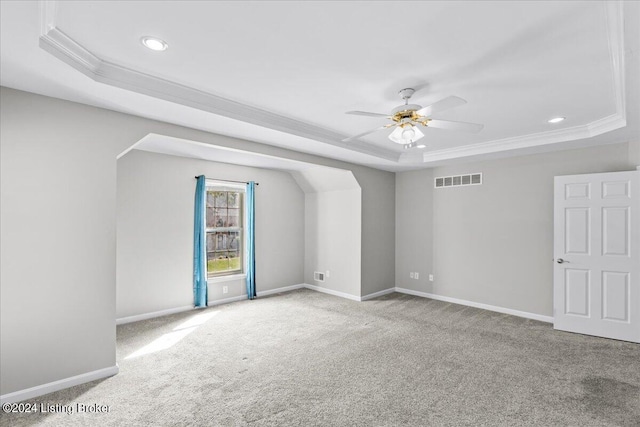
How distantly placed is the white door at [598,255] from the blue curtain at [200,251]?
200 inches

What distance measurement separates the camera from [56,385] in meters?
2.59

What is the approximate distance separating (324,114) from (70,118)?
7.53ft

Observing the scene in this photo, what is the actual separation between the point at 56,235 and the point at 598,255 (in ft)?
19.3

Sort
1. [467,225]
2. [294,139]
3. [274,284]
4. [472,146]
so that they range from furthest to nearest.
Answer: [274,284] < [467,225] < [472,146] < [294,139]

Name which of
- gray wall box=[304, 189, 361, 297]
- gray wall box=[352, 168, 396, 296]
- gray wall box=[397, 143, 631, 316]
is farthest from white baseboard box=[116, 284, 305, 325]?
gray wall box=[397, 143, 631, 316]

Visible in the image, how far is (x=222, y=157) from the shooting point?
16.3 feet

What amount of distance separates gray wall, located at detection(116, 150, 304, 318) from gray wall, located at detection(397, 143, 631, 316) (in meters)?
3.00

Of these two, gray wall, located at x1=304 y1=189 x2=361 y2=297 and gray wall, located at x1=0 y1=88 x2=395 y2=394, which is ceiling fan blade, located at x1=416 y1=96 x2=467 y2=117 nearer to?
gray wall, located at x1=0 y1=88 x2=395 y2=394

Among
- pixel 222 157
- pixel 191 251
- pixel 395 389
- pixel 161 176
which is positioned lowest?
pixel 395 389

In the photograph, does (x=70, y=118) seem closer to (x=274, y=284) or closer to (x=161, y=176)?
(x=161, y=176)

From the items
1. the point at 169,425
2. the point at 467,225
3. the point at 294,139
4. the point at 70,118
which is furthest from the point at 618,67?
the point at 70,118

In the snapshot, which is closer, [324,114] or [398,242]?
[324,114]

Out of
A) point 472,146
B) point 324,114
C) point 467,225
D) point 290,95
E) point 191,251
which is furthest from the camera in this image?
point 467,225

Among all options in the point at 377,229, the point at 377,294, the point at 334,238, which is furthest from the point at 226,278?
the point at 377,229
